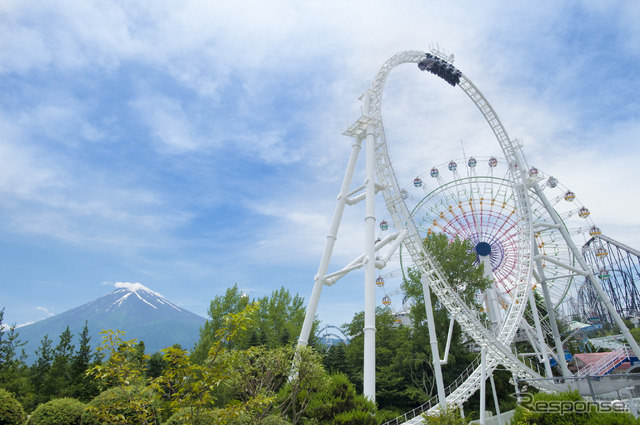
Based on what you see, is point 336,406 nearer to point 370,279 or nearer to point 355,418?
point 355,418

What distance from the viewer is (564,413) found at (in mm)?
7711

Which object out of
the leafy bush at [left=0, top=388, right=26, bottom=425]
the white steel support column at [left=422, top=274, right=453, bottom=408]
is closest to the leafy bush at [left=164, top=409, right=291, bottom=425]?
the leafy bush at [left=0, top=388, right=26, bottom=425]

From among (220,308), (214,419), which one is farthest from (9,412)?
(220,308)

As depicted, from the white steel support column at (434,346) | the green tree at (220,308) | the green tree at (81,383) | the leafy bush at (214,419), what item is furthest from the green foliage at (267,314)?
the leafy bush at (214,419)

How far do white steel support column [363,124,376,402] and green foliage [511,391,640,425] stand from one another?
17.3 ft

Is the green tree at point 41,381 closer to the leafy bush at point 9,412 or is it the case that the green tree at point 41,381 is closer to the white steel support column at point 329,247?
the leafy bush at point 9,412

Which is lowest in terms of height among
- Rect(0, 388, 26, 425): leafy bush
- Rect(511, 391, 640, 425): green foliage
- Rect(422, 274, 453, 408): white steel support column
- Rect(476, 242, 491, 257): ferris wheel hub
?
Rect(0, 388, 26, 425): leafy bush

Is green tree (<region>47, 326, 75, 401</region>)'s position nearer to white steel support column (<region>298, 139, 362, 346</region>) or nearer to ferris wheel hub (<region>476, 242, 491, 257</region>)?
white steel support column (<region>298, 139, 362, 346</region>)

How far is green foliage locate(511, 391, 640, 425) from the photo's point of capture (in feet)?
23.8

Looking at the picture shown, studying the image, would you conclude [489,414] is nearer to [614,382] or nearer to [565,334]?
[614,382]

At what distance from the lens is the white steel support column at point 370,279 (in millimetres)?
12961

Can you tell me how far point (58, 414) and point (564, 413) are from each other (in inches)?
497

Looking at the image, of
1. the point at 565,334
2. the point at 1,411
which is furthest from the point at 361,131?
the point at 565,334

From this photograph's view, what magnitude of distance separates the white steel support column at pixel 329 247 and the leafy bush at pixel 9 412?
8520 millimetres
